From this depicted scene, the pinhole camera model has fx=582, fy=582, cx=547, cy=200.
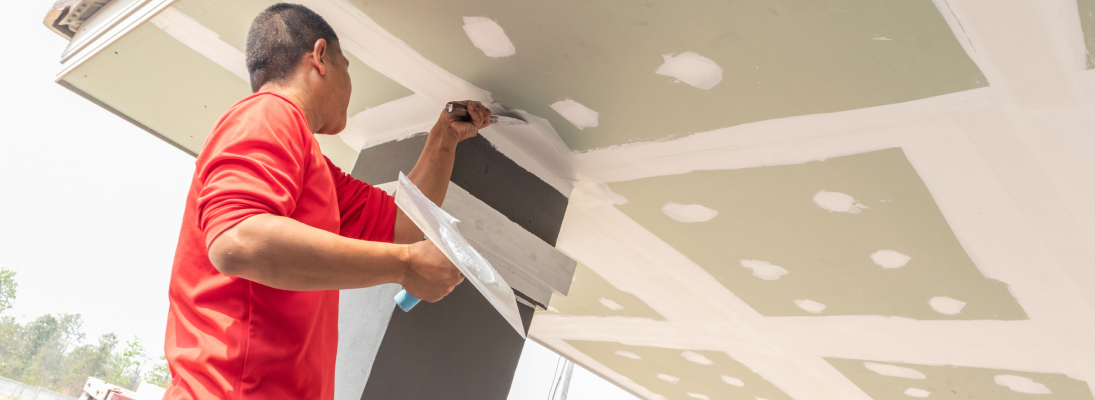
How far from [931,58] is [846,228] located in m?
0.95

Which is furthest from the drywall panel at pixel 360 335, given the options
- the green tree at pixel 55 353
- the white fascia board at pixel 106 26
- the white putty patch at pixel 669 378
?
the green tree at pixel 55 353

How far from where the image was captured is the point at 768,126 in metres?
1.67

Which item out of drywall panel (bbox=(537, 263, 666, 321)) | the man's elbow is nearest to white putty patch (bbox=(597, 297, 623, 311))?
drywall panel (bbox=(537, 263, 666, 321))

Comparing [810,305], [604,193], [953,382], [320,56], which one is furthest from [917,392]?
[320,56]

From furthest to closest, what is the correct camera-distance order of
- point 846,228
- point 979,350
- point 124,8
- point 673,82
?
point 979,350, point 846,228, point 124,8, point 673,82

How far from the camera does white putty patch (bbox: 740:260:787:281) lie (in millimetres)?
2523

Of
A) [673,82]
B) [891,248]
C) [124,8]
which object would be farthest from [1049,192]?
[124,8]

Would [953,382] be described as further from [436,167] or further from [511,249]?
[436,167]

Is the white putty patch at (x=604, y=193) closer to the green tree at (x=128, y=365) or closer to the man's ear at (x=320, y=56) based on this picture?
the man's ear at (x=320, y=56)

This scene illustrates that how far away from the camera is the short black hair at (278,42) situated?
4.00 feet

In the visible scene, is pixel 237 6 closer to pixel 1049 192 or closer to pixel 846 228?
pixel 846 228

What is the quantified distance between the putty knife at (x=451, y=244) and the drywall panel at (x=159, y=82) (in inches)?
69.2

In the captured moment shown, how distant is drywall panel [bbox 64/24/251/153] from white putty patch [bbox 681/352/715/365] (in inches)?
131

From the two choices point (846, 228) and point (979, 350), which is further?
point (979, 350)
